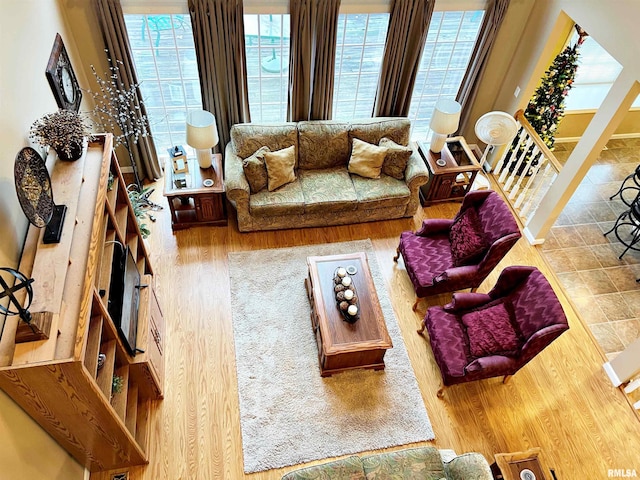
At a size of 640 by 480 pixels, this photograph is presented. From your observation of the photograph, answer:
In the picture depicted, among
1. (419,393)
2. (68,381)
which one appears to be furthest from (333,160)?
(68,381)

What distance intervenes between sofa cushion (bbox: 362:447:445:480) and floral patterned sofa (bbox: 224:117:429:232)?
2.78 metres

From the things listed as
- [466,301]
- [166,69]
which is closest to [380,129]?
[466,301]

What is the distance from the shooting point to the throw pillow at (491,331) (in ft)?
13.9

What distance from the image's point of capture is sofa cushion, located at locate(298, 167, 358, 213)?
5453mm

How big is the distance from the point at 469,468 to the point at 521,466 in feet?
1.77

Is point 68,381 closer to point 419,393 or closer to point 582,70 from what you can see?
point 419,393

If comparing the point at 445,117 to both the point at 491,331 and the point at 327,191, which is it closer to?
the point at 327,191

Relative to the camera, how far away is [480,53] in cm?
571

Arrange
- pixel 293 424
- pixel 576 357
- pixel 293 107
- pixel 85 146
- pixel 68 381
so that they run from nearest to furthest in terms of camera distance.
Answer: pixel 68 381, pixel 85 146, pixel 293 424, pixel 576 357, pixel 293 107

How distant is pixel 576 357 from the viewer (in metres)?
4.80

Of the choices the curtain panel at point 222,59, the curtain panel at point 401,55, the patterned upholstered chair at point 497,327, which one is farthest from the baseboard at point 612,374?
the curtain panel at point 222,59

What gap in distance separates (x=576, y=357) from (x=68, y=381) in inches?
176

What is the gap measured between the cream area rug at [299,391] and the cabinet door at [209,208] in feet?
2.65

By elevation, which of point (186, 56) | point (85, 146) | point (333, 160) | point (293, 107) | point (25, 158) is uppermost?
point (25, 158)
